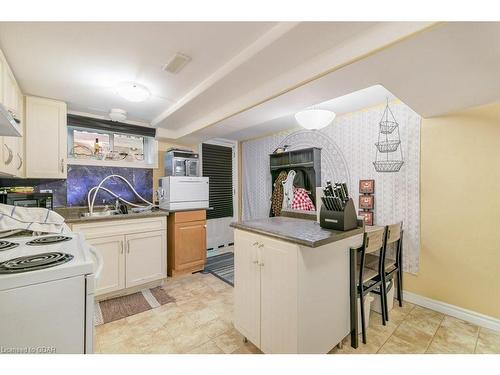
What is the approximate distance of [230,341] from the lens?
1830 mm

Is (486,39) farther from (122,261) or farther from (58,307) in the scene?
(122,261)

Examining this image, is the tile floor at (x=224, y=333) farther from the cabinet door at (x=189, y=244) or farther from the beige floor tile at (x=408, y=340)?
the cabinet door at (x=189, y=244)

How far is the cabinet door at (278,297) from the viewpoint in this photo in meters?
1.40

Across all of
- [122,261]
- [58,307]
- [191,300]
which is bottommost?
[191,300]

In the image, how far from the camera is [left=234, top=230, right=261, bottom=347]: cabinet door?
165cm

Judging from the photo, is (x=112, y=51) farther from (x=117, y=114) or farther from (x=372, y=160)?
(x=372, y=160)

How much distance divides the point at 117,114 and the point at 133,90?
932 mm

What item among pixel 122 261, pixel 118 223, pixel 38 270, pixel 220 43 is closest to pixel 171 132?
pixel 118 223

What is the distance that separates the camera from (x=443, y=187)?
2.26 meters

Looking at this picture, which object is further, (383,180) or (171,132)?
(171,132)

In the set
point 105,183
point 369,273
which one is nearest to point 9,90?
point 105,183

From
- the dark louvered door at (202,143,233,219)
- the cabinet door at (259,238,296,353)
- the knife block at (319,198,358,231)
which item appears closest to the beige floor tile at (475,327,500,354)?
the knife block at (319,198,358,231)

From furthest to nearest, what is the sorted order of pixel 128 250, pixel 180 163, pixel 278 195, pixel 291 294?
1. pixel 278 195
2. pixel 180 163
3. pixel 128 250
4. pixel 291 294
